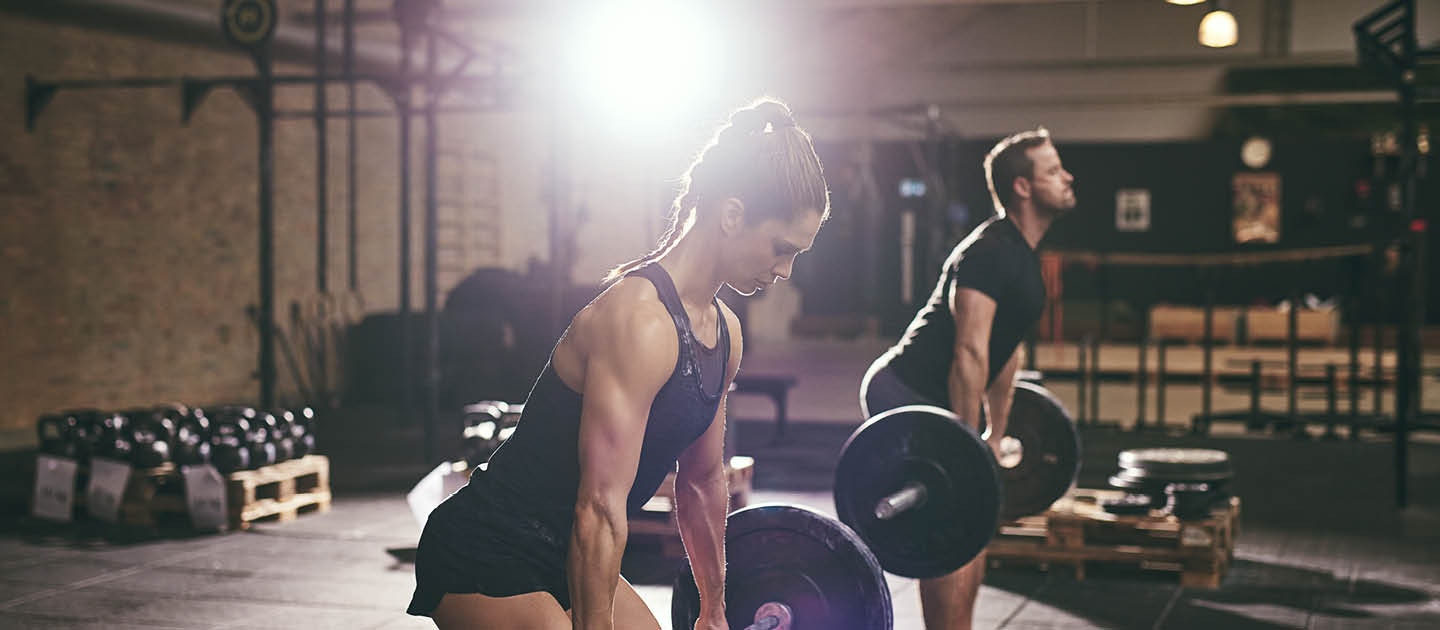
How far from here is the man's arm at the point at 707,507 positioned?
200 cm

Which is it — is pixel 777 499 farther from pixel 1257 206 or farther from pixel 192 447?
pixel 1257 206

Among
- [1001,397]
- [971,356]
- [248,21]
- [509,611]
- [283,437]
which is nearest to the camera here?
[509,611]

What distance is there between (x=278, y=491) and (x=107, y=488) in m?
0.63

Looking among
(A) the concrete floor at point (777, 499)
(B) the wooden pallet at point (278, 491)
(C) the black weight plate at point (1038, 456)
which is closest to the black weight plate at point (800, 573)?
(C) the black weight plate at point (1038, 456)

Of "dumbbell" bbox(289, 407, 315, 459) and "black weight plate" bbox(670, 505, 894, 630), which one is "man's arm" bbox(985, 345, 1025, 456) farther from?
"dumbbell" bbox(289, 407, 315, 459)

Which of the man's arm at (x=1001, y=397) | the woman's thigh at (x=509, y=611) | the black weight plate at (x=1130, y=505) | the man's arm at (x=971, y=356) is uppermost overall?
the man's arm at (x=971, y=356)

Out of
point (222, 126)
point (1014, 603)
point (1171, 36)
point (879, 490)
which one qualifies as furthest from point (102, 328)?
point (1171, 36)

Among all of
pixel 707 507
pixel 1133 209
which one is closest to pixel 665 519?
pixel 707 507

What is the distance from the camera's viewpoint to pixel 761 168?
1.78 meters

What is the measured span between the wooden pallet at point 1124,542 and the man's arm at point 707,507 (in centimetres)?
261

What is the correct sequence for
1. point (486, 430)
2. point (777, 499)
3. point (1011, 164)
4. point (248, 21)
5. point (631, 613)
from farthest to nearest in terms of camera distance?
point (248, 21), point (777, 499), point (486, 430), point (1011, 164), point (631, 613)

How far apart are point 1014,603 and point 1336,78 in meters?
12.3

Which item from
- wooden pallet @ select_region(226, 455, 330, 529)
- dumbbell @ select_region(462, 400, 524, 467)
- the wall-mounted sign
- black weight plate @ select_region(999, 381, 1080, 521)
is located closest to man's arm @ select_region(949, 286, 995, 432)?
black weight plate @ select_region(999, 381, 1080, 521)

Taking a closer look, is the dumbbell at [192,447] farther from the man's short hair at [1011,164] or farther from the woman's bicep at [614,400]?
the woman's bicep at [614,400]
